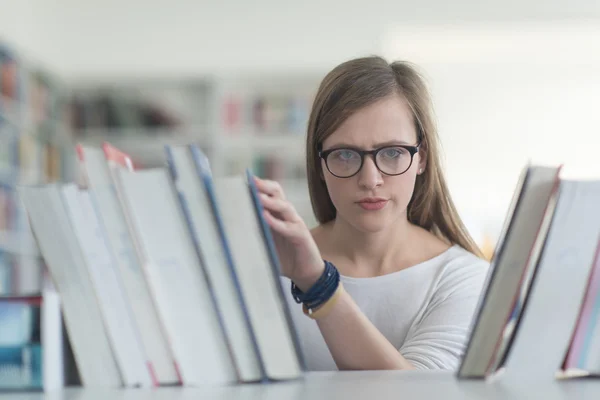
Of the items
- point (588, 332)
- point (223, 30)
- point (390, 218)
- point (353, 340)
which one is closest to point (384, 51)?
point (223, 30)

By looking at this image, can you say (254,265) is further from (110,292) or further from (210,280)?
(110,292)

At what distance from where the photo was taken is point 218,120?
5.12 m

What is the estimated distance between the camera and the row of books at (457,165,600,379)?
2.28ft

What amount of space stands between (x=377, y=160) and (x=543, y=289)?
545mm

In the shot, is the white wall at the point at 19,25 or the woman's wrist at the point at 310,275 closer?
the woman's wrist at the point at 310,275

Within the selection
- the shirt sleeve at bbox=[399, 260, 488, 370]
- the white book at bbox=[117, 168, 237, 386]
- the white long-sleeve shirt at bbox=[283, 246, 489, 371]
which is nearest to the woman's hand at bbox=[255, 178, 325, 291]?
the white book at bbox=[117, 168, 237, 386]

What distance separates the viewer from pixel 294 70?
5.16 meters

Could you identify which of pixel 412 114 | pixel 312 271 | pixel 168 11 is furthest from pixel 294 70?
pixel 312 271

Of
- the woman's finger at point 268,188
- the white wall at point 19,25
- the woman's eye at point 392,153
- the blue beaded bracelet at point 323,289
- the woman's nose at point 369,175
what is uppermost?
the white wall at point 19,25

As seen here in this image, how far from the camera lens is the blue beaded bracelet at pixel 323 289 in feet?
2.88

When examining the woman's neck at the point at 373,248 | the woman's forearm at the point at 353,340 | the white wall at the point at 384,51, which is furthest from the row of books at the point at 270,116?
the woman's forearm at the point at 353,340

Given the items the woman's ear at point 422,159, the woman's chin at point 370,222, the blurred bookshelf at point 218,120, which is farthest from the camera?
the blurred bookshelf at point 218,120

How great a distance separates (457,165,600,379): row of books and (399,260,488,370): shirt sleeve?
344 millimetres

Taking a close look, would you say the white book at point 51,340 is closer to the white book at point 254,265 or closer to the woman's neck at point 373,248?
the white book at point 254,265
